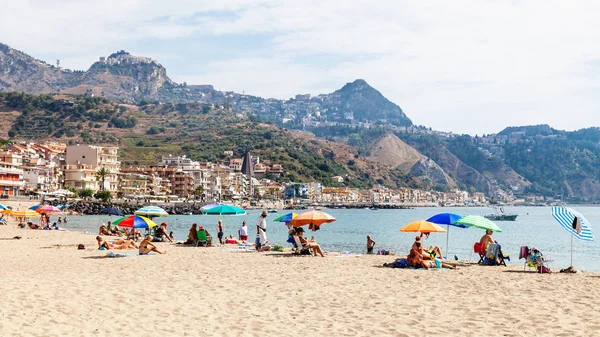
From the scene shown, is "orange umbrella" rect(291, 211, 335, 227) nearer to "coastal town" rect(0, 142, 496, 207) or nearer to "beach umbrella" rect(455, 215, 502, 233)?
"beach umbrella" rect(455, 215, 502, 233)

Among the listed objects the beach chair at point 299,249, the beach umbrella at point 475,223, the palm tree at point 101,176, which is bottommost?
the beach chair at point 299,249

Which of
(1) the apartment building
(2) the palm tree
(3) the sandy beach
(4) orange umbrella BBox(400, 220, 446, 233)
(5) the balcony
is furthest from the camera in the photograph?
(2) the palm tree

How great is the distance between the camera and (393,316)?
11.2 meters

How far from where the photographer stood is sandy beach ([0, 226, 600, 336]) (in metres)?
10.0

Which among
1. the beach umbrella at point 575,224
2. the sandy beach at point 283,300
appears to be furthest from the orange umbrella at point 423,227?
the beach umbrella at point 575,224

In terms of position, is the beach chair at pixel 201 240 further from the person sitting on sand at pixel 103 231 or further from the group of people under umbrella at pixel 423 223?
the person sitting on sand at pixel 103 231

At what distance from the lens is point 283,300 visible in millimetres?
12766

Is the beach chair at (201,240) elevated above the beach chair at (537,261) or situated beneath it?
situated beneath

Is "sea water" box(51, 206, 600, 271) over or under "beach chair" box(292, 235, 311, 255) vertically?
under

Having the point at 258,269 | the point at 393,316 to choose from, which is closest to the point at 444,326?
the point at 393,316

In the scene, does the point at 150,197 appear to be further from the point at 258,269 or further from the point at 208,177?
the point at 258,269

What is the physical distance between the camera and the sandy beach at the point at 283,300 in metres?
10.0

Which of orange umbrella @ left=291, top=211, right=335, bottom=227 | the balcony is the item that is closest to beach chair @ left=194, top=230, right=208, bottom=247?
orange umbrella @ left=291, top=211, right=335, bottom=227

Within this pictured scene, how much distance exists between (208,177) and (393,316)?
147841mm
